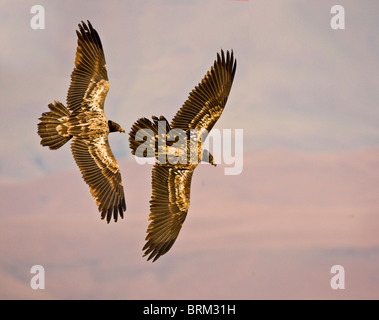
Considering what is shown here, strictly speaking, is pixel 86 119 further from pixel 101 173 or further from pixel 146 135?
pixel 146 135

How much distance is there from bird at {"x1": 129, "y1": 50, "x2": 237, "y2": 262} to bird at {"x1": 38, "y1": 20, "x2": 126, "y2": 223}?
1549mm

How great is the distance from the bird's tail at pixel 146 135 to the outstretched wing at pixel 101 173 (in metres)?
1.69

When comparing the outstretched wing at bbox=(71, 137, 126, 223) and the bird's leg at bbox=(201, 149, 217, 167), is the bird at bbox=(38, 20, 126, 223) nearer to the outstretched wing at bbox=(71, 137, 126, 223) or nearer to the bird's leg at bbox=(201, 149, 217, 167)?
the outstretched wing at bbox=(71, 137, 126, 223)

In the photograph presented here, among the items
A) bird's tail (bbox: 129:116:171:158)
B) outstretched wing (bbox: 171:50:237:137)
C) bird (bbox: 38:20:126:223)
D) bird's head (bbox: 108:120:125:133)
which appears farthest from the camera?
bird's head (bbox: 108:120:125:133)

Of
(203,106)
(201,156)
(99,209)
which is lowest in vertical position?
(99,209)

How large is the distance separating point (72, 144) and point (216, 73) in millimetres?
4850

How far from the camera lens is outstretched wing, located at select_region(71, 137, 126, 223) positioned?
19969mm

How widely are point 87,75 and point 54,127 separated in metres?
1.90

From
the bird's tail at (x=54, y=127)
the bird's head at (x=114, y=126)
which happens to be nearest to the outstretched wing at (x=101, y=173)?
the bird's tail at (x=54, y=127)

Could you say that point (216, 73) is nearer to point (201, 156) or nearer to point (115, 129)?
point (201, 156)

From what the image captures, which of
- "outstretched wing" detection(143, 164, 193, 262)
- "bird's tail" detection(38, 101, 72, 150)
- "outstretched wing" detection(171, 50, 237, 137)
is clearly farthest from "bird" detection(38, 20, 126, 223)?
"outstretched wing" detection(171, 50, 237, 137)

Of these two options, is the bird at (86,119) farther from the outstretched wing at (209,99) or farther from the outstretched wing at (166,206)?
the outstretched wing at (209,99)

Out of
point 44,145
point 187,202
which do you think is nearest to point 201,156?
point 187,202

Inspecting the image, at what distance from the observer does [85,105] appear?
21.1m
